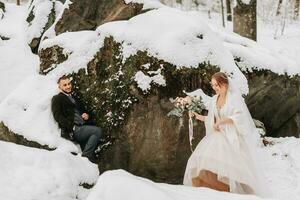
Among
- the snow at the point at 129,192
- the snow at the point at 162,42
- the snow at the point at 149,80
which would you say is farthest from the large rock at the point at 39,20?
the snow at the point at 129,192

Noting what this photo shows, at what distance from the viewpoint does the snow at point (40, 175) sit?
4.78 meters

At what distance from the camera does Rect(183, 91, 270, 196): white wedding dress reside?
595 cm

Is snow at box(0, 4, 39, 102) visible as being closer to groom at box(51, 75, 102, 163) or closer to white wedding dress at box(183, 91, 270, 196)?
groom at box(51, 75, 102, 163)

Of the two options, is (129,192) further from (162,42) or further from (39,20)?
(39,20)

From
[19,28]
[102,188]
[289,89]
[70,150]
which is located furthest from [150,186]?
[19,28]

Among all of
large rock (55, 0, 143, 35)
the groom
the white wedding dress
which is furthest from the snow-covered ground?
the white wedding dress

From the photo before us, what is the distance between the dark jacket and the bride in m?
2.32

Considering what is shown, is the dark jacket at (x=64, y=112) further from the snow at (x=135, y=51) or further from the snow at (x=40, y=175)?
the snow at (x=40, y=175)

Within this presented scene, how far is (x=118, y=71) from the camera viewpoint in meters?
7.89

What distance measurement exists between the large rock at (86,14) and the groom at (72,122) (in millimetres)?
2725

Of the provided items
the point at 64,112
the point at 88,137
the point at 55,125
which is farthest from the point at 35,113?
the point at 88,137

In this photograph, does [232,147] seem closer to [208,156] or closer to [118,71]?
[208,156]

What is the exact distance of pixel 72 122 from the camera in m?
7.25

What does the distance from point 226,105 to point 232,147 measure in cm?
62
